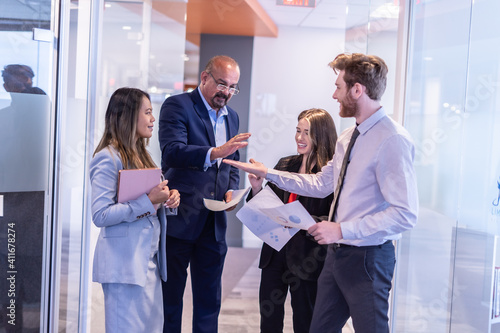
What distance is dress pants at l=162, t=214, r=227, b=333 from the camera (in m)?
2.83

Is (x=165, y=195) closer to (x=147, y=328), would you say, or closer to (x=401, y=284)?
(x=147, y=328)

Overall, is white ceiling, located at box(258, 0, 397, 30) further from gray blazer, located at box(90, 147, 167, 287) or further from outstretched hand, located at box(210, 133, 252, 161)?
gray blazer, located at box(90, 147, 167, 287)

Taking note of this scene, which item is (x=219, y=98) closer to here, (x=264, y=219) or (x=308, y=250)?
(x=264, y=219)

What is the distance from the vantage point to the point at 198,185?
9.21 feet

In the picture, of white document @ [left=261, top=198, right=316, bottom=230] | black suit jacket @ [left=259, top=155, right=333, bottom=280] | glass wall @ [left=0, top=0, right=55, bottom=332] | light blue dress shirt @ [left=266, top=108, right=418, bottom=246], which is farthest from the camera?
black suit jacket @ [left=259, top=155, right=333, bottom=280]

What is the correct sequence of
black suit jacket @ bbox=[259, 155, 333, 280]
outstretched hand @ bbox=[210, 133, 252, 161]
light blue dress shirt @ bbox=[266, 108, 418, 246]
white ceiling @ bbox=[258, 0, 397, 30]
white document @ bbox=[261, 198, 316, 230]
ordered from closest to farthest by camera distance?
1. light blue dress shirt @ bbox=[266, 108, 418, 246]
2. white document @ bbox=[261, 198, 316, 230]
3. outstretched hand @ bbox=[210, 133, 252, 161]
4. black suit jacket @ bbox=[259, 155, 333, 280]
5. white ceiling @ bbox=[258, 0, 397, 30]

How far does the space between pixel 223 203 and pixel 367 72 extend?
40.3 inches

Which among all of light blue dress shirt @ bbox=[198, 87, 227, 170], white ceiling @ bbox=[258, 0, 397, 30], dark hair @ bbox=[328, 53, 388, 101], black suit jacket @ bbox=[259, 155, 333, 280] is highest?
white ceiling @ bbox=[258, 0, 397, 30]

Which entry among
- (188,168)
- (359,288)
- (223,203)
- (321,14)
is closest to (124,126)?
(188,168)

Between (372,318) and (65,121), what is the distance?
6.40 ft

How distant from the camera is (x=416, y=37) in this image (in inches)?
130

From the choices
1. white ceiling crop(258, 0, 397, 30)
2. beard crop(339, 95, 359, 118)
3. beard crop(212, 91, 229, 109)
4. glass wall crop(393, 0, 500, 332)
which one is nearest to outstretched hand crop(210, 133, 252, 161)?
beard crop(212, 91, 229, 109)

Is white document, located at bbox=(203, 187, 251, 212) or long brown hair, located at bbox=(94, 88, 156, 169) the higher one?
long brown hair, located at bbox=(94, 88, 156, 169)

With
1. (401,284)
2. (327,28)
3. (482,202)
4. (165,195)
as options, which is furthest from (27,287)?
(327,28)
